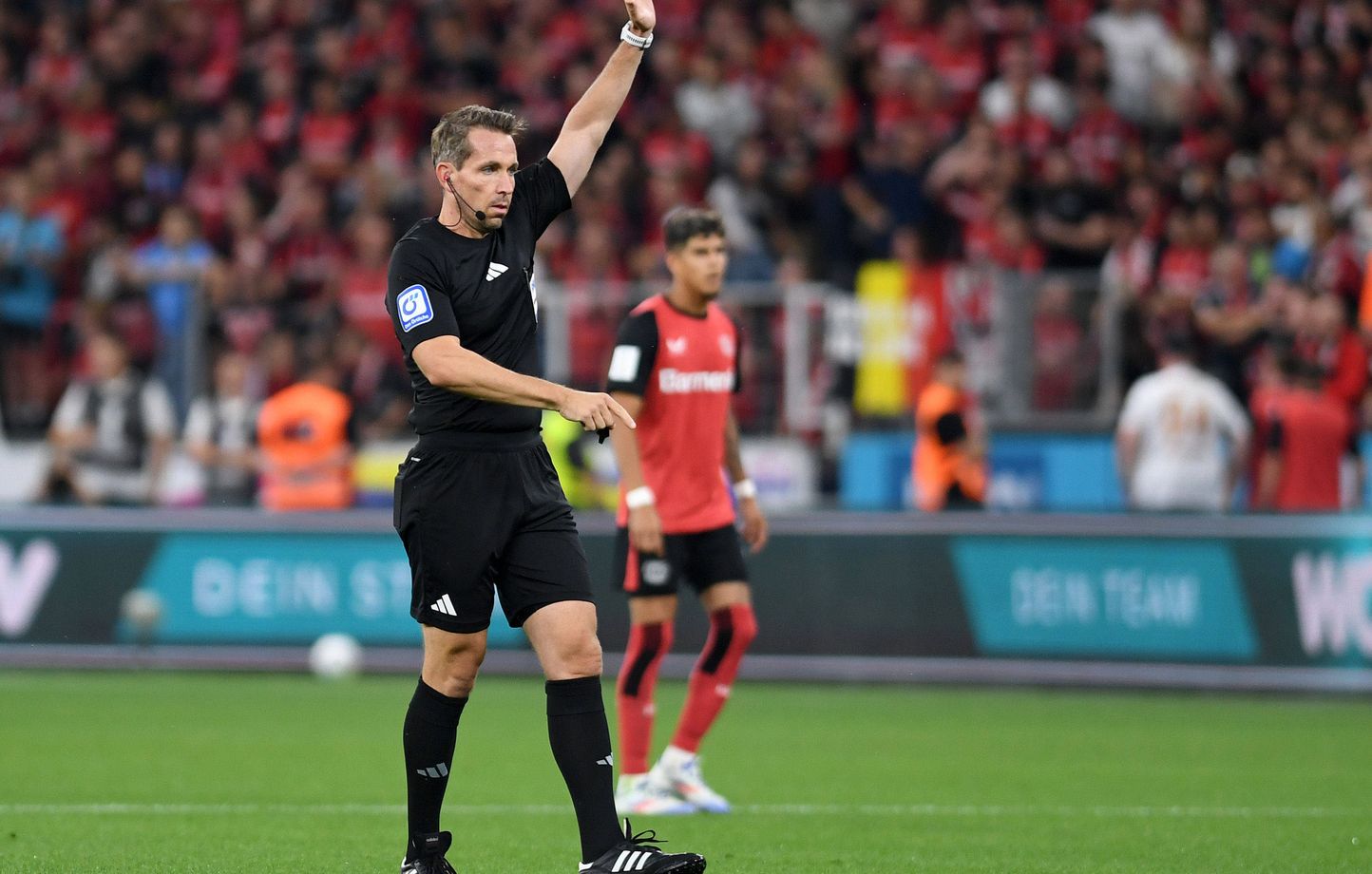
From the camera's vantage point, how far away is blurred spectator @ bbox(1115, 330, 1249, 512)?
15148mm

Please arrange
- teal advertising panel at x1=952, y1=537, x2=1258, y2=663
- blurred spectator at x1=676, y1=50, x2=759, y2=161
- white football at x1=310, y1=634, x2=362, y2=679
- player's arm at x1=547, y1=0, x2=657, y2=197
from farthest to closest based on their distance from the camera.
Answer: blurred spectator at x1=676, y1=50, x2=759, y2=161
white football at x1=310, y1=634, x2=362, y2=679
teal advertising panel at x1=952, y1=537, x2=1258, y2=663
player's arm at x1=547, y1=0, x2=657, y2=197

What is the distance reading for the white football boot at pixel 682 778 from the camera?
901cm

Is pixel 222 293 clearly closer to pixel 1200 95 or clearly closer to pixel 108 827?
pixel 1200 95

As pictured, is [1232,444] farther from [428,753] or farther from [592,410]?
[592,410]

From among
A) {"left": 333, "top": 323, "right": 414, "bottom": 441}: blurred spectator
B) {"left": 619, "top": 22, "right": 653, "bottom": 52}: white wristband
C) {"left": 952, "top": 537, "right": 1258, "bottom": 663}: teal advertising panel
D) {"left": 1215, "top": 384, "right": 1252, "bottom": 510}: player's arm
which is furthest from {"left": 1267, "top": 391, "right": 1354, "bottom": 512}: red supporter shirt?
{"left": 619, "top": 22, "right": 653, "bottom": 52}: white wristband

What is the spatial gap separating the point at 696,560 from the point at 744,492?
17.2 inches

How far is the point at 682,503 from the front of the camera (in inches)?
370

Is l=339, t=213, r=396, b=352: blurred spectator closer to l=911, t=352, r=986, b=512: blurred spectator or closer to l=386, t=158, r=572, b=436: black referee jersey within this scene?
l=911, t=352, r=986, b=512: blurred spectator

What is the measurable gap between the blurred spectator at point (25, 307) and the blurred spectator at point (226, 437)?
6.32ft

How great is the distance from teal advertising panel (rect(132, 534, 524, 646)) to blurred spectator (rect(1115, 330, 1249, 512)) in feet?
15.2

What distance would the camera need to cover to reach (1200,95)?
1869 cm

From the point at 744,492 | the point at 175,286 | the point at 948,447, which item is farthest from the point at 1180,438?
the point at 175,286

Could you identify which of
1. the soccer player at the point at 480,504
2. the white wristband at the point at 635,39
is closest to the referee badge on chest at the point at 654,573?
the soccer player at the point at 480,504

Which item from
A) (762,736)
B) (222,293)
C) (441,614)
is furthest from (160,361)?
(441,614)
